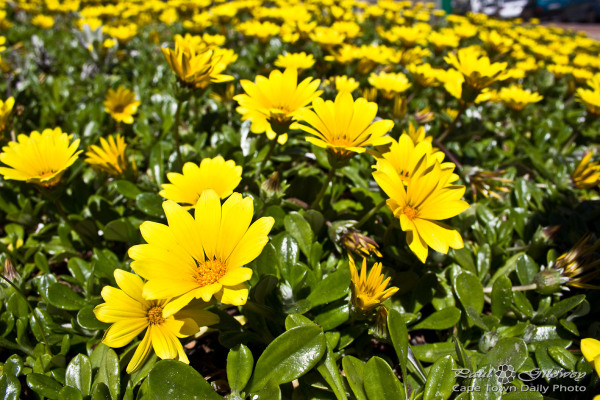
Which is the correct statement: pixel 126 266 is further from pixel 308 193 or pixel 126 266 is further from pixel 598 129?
pixel 598 129

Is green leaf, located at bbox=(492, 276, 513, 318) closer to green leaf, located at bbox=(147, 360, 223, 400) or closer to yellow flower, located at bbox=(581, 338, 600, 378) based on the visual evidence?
yellow flower, located at bbox=(581, 338, 600, 378)

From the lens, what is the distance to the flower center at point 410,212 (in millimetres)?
1356

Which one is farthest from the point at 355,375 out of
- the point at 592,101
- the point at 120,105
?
the point at 592,101

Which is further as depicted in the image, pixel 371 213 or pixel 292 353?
pixel 371 213

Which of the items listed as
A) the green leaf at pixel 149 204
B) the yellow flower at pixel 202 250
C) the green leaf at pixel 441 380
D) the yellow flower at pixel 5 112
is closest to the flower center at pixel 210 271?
the yellow flower at pixel 202 250

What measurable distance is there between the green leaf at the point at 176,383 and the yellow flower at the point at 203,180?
61 centimetres

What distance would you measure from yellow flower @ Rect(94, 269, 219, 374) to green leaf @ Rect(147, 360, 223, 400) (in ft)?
0.15

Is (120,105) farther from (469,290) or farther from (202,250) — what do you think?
(469,290)

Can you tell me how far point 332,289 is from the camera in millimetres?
1411

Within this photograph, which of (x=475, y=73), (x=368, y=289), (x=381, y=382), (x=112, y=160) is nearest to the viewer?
(x=381, y=382)

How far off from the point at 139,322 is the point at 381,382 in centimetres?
77

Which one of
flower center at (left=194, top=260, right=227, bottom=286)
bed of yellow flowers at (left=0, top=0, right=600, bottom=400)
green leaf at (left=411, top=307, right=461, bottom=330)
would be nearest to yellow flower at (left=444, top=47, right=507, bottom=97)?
bed of yellow flowers at (left=0, top=0, right=600, bottom=400)

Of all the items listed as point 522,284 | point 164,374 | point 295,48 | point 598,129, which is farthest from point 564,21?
point 164,374

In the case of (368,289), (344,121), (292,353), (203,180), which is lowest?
(292,353)
